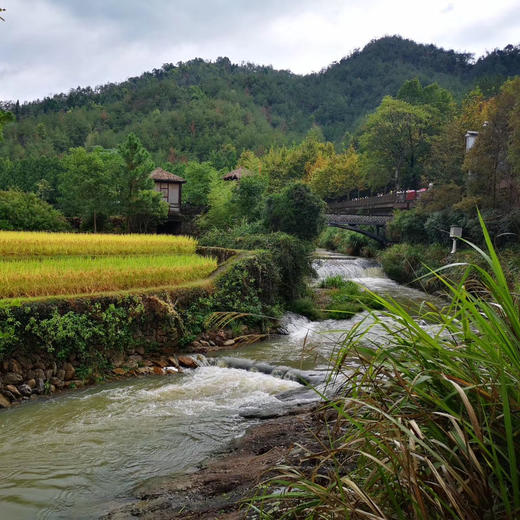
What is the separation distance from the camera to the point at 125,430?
6168mm

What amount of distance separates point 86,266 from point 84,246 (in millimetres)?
3239

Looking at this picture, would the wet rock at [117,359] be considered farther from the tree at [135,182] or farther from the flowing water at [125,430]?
the tree at [135,182]

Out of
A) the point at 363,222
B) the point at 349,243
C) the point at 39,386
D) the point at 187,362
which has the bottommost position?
the point at 187,362

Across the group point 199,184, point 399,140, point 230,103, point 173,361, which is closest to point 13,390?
point 173,361

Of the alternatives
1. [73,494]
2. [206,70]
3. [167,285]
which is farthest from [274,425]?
[206,70]

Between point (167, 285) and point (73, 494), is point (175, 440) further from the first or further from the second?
point (167, 285)

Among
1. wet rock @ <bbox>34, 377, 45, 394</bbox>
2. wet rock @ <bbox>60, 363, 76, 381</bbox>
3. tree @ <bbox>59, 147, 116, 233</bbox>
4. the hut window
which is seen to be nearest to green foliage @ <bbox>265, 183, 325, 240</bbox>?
tree @ <bbox>59, 147, 116, 233</bbox>

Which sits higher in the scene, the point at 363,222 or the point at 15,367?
the point at 363,222

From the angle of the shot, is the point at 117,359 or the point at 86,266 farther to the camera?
the point at 86,266

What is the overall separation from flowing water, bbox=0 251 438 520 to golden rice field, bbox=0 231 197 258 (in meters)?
5.94

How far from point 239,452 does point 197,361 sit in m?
4.81

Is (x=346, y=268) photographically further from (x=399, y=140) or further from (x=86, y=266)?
(x=399, y=140)

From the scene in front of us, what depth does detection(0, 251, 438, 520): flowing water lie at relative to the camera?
460 cm

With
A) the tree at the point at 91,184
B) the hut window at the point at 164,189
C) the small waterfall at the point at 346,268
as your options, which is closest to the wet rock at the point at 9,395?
the small waterfall at the point at 346,268
